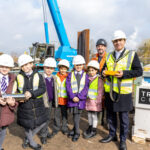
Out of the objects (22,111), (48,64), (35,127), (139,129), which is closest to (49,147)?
(35,127)

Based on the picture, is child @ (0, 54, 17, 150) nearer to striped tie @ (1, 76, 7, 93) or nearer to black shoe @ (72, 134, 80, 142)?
striped tie @ (1, 76, 7, 93)

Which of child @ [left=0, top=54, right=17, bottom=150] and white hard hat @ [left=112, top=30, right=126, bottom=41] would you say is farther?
white hard hat @ [left=112, top=30, right=126, bottom=41]

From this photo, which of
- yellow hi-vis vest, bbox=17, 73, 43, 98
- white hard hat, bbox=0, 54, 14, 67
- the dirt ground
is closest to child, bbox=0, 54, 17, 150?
white hard hat, bbox=0, 54, 14, 67

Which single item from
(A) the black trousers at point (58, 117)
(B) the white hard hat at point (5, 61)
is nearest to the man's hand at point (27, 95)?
(B) the white hard hat at point (5, 61)

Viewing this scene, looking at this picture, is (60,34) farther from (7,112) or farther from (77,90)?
(7,112)

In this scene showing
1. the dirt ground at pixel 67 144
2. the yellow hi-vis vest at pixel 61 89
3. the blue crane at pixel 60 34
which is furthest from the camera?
the blue crane at pixel 60 34

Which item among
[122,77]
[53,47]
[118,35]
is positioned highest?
[53,47]

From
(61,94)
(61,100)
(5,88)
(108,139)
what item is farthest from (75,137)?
(5,88)

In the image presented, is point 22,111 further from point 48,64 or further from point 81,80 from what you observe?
point 81,80

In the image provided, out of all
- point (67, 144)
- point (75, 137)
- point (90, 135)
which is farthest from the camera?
point (90, 135)

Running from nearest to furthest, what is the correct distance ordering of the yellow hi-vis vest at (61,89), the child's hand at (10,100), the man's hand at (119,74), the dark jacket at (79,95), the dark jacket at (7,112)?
1. the child's hand at (10,100)
2. the dark jacket at (7,112)
3. the man's hand at (119,74)
4. the dark jacket at (79,95)
5. the yellow hi-vis vest at (61,89)

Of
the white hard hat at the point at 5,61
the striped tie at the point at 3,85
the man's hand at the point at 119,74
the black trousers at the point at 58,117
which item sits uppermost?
the white hard hat at the point at 5,61

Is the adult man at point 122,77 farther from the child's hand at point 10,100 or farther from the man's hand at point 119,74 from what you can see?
the child's hand at point 10,100

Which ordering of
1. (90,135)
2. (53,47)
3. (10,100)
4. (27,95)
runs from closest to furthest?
(10,100), (27,95), (90,135), (53,47)
